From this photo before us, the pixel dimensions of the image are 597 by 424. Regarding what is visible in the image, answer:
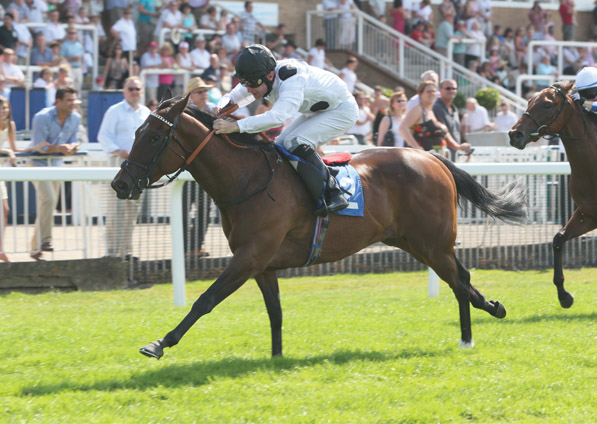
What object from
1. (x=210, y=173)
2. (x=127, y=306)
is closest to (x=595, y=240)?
(x=127, y=306)

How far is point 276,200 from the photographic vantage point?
5867 mm

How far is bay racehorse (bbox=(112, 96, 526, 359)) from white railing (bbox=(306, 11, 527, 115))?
13082 millimetres

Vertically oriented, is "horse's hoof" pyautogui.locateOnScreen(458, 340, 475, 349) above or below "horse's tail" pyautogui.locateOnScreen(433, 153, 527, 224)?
below

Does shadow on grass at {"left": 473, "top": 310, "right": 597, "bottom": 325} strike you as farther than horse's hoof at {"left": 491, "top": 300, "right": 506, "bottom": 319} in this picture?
Yes

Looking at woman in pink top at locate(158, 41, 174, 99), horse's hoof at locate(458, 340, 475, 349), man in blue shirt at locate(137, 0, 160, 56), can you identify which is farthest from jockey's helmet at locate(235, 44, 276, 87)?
man in blue shirt at locate(137, 0, 160, 56)

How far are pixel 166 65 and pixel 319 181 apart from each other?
9.32 meters

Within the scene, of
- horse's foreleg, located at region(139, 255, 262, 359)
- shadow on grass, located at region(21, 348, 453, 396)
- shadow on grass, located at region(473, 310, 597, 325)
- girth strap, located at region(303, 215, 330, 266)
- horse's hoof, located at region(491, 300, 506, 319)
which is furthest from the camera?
shadow on grass, located at region(473, 310, 597, 325)

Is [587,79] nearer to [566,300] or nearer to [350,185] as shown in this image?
[566,300]

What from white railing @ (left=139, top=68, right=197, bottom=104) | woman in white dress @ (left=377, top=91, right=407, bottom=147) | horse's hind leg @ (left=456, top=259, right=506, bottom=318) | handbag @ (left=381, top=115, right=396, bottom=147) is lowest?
horse's hind leg @ (left=456, top=259, right=506, bottom=318)

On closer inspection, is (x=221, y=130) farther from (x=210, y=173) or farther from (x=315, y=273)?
Answer: (x=315, y=273)

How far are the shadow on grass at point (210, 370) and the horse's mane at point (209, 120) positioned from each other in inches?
54.3

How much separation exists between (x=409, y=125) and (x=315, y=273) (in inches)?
76.8

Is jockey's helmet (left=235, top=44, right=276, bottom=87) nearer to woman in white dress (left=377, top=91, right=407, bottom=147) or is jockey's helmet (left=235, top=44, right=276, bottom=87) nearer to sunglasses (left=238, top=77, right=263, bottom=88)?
sunglasses (left=238, top=77, right=263, bottom=88)

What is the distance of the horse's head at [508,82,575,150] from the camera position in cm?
766
